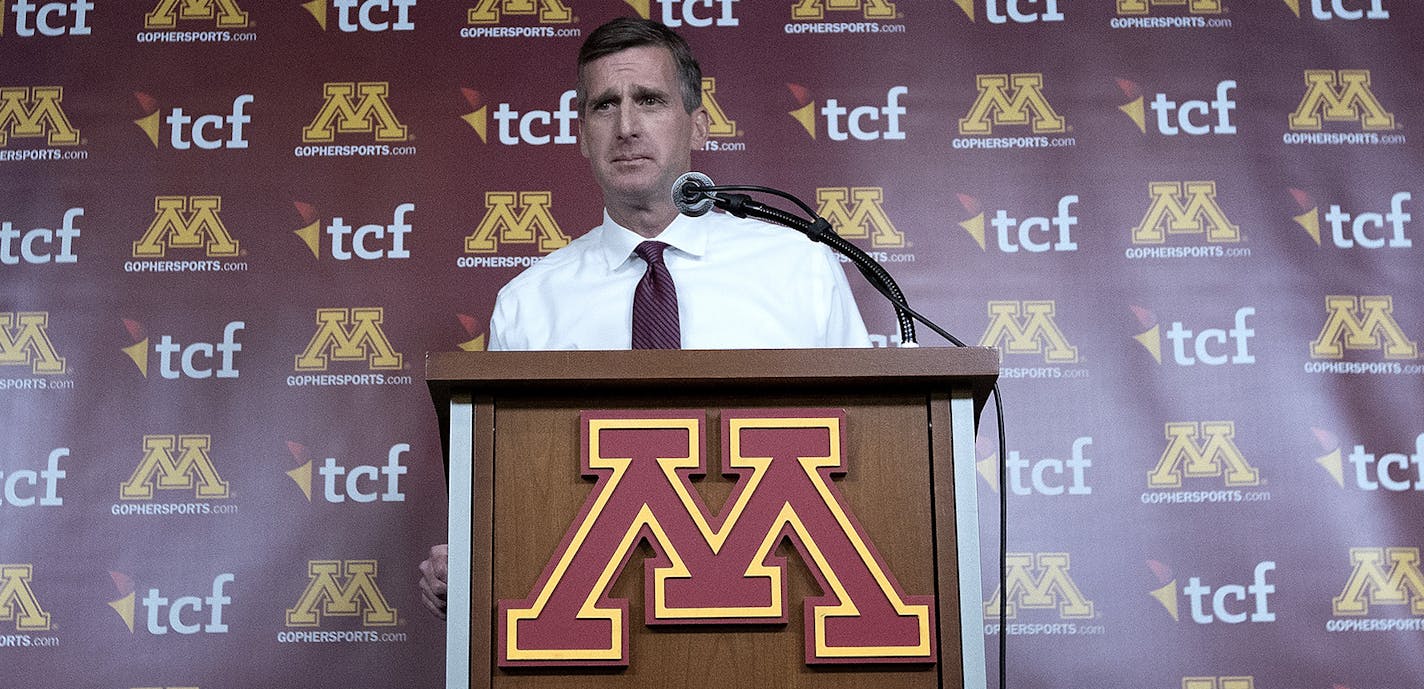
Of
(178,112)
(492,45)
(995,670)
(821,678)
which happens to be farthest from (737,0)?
(821,678)

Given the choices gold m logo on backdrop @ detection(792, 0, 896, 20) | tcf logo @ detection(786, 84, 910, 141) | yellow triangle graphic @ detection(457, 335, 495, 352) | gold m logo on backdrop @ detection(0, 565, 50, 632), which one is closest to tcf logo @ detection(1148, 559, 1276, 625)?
tcf logo @ detection(786, 84, 910, 141)

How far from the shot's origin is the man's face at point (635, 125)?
97.5 inches

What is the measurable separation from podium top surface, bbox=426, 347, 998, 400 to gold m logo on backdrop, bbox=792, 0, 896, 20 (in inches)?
78.2

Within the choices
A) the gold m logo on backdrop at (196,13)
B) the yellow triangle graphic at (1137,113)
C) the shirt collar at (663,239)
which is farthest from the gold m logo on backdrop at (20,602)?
the yellow triangle graphic at (1137,113)

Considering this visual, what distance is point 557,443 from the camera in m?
1.45

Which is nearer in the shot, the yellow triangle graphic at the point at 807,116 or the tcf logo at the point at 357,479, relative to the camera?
the tcf logo at the point at 357,479

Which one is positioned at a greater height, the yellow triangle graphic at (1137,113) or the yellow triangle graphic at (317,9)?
the yellow triangle graphic at (317,9)

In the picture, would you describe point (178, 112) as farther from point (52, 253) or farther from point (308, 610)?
point (308, 610)

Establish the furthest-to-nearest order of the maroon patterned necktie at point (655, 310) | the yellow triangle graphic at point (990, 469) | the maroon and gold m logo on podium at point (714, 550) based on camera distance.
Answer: the yellow triangle graphic at point (990, 469) → the maroon patterned necktie at point (655, 310) → the maroon and gold m logo on podium at point (714, 550)

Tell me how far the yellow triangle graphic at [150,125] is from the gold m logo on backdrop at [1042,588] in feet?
6.74

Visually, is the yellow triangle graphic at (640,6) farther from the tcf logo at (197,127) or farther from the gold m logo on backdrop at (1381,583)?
the gold m logo on backdrop at (1381,583)

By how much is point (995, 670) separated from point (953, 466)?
1.52m

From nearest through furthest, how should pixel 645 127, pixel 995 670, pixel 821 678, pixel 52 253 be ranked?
pixel 821 678
pixel 645 127
pixel 995 670
pixel 52 253

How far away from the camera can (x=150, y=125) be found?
3.21 m
